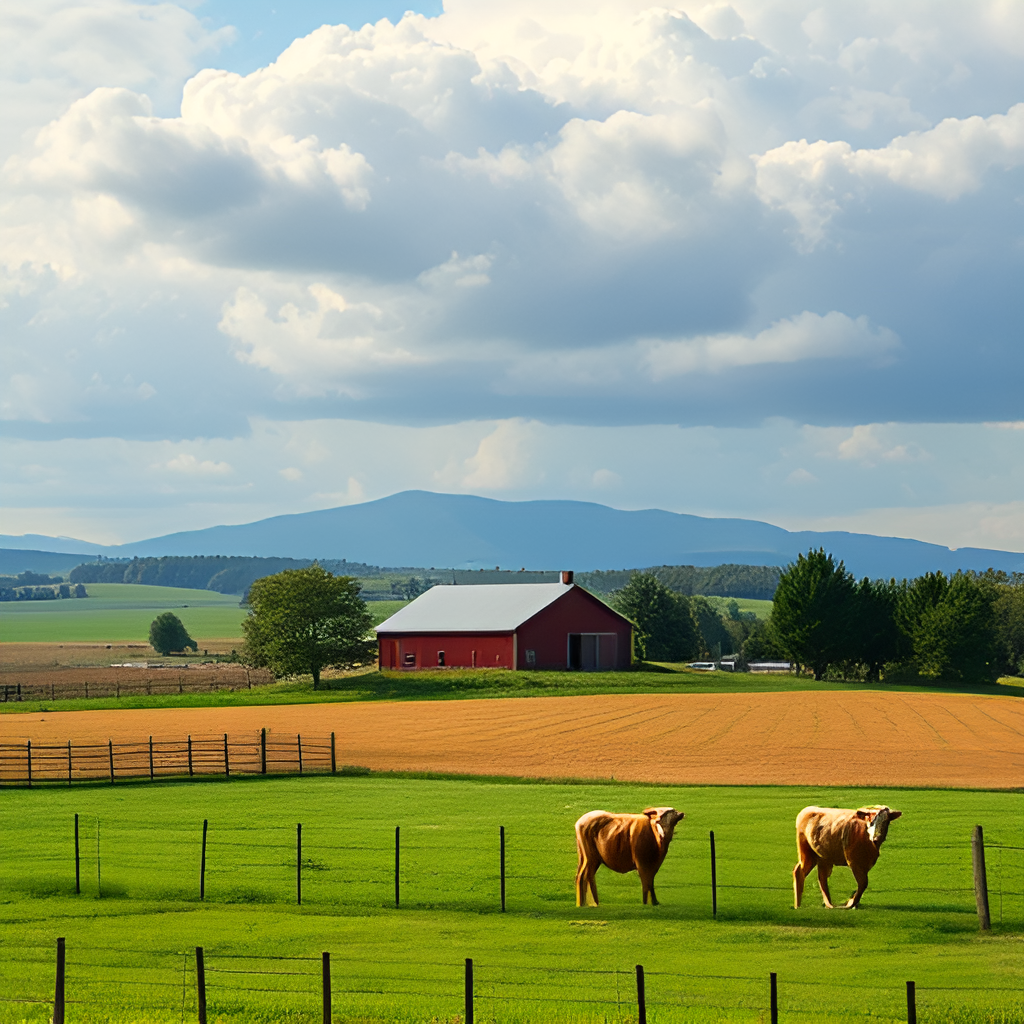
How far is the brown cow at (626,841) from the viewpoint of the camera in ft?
76.6

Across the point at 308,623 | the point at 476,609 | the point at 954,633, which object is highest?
the point at 476,609

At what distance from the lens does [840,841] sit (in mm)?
23344

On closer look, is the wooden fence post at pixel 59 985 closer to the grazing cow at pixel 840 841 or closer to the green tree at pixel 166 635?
the grazing cow at pixel 840 841

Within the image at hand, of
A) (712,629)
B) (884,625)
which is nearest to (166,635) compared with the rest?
(712,629)

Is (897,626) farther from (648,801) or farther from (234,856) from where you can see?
(234,856)

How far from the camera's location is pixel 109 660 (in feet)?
528

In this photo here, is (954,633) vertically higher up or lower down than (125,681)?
higher up

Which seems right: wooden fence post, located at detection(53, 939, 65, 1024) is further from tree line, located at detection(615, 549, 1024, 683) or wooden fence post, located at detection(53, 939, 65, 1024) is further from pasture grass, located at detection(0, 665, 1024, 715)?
tree line, located at detection(615, 549, 1024, 683)

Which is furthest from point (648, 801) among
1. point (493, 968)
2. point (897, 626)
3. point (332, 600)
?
point (897, 626)

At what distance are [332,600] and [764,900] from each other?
66992 mm

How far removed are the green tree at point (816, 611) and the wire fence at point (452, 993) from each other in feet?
279

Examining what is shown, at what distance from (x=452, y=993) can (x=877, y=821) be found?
9.08 m

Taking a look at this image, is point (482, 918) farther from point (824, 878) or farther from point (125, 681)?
point (125, 681)

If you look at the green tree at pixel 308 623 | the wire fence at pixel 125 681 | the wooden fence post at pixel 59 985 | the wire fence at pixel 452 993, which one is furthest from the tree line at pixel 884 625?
the wooden fence post at pixel 59 985
